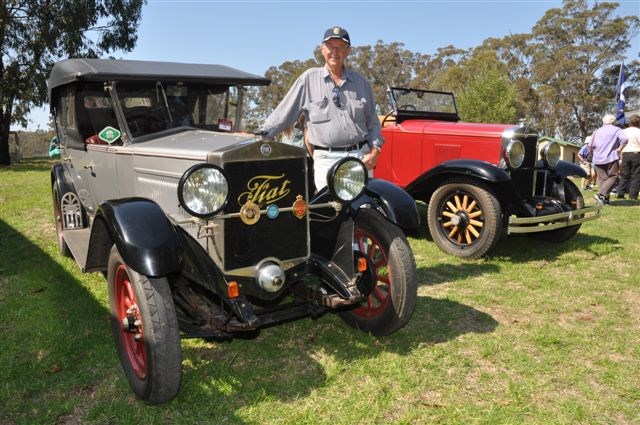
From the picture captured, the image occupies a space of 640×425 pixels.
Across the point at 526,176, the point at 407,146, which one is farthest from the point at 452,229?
the point at 407,146

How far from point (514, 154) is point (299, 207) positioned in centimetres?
349

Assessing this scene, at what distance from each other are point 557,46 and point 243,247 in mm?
37253

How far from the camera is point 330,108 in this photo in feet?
12.5

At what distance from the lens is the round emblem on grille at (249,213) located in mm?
2668

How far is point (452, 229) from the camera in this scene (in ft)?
17.4

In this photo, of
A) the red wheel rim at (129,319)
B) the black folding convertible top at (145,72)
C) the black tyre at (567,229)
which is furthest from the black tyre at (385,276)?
the black tyre at (567,229)

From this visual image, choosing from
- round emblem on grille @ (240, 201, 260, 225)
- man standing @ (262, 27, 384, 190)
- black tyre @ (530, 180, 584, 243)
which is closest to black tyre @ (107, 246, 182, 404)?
round emblem on grille @ (240, 201, 260, 225)

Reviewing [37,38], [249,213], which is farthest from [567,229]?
[37,38]

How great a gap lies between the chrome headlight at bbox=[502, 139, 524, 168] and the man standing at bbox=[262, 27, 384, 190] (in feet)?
7.33

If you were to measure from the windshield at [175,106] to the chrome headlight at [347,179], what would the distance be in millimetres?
1520

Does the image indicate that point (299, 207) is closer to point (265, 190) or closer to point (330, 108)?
point (265, 190)

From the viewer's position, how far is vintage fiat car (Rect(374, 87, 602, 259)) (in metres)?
4.96

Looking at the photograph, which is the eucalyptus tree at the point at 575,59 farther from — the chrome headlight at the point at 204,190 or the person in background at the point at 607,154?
the chrome headlight at the point at 204,190

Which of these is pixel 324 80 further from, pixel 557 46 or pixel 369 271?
pixel 557 46
